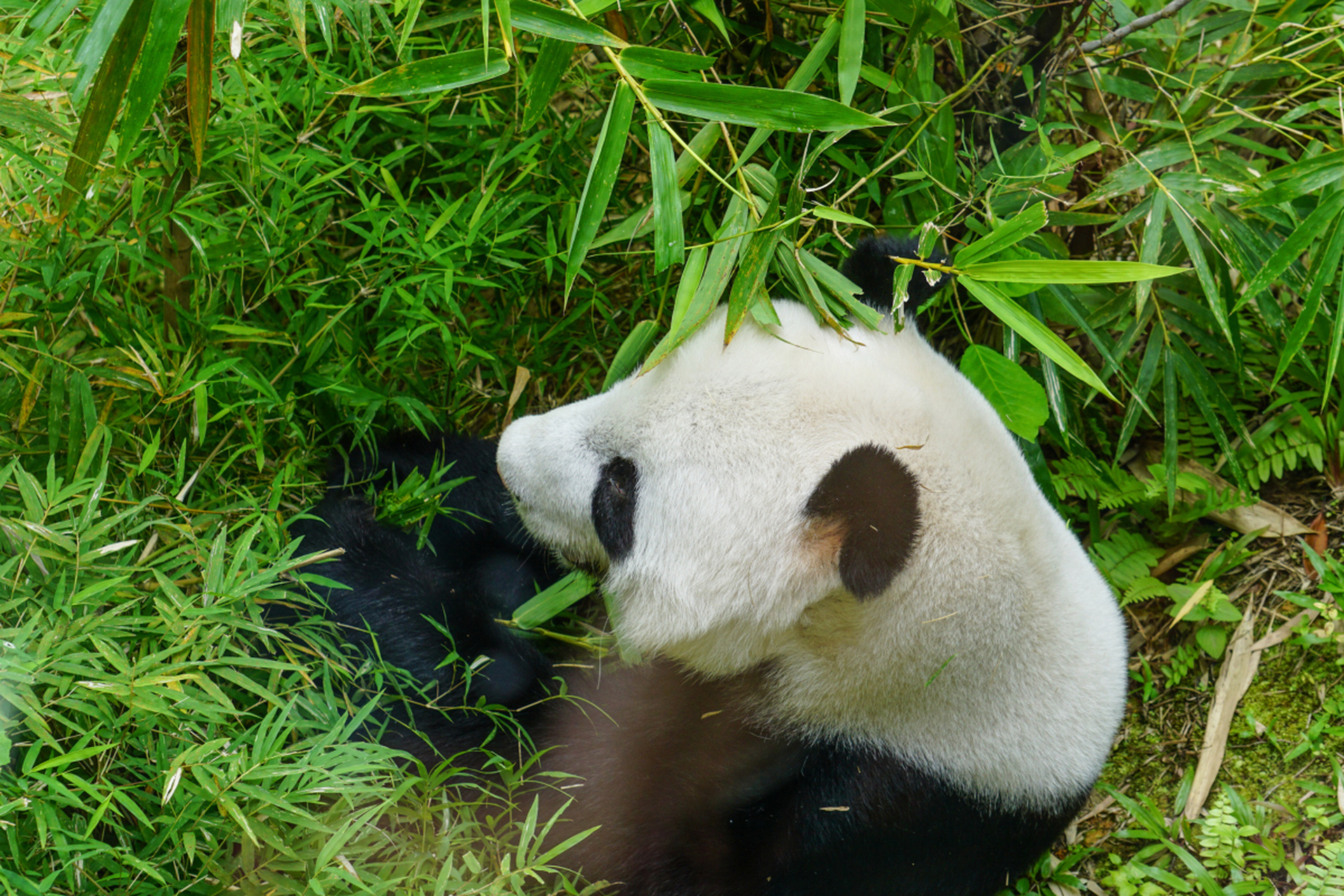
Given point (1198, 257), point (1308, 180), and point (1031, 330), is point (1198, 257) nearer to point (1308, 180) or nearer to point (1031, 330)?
point (1308, 180)

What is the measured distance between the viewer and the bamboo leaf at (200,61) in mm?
1500

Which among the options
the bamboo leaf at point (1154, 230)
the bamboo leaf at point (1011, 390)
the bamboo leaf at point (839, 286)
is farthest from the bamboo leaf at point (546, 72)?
the bamboo leaf at point (1154, 230)

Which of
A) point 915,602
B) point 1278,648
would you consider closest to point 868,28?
point 915,602

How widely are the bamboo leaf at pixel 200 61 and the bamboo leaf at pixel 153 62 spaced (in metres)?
0.07

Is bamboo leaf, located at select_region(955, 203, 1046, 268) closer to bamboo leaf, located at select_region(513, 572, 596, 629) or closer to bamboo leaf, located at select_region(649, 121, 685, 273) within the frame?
bamboo leaf, located at select_region(649, 121, 685, 273)

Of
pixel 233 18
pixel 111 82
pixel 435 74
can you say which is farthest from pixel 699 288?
pixel 111 82

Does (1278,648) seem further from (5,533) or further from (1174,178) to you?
(5,533)

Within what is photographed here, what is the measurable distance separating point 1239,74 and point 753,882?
2484 millimetres

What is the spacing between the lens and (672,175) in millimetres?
1777

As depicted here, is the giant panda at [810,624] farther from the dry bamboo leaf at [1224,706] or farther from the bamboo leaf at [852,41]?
the dry bamboo leaf at [1224,706]

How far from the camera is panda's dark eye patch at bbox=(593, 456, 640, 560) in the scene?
1.86 metres

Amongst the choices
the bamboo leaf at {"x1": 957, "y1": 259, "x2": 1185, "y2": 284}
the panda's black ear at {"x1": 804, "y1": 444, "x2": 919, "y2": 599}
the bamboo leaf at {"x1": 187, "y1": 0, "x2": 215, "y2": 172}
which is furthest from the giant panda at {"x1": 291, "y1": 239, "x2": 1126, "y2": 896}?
the bamboo leaf at {"x1": 187, "y1": 0, "x2": 215, "y2": 172}

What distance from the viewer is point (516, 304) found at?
108 inches

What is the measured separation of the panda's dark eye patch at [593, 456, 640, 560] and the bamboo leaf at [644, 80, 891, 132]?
27.7 inches
